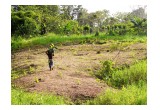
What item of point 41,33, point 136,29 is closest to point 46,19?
point 41,33

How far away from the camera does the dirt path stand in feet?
19.0

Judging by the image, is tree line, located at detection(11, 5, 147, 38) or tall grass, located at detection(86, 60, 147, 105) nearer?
tall grass, located at detection(86, 60, 147, 105)

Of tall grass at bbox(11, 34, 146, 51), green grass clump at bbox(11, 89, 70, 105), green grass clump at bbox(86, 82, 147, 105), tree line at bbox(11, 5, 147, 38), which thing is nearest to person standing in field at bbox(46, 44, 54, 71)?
tall grass at bbox(11, 34, 146, 51)

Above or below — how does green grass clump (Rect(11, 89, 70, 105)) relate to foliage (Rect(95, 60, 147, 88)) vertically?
below

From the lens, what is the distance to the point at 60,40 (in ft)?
20.6

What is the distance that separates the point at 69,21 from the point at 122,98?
149cm

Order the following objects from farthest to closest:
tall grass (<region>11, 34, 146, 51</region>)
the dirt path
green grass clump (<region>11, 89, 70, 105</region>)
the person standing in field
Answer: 1. tall grass (<region>11, 34, 146, 51</region>)
2. the person standing in field
3. the dirt path
4. green grass clump (<region>11, 89, 70, 105</region>)

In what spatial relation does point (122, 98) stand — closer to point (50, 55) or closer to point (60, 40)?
point (50, 55)

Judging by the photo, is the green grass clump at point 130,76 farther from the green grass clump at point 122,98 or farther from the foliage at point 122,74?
the green grass clump at point 122,98

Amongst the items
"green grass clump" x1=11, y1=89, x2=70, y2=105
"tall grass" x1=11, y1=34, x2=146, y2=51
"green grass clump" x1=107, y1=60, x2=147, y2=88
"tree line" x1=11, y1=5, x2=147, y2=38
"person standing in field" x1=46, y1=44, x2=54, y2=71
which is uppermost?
"tree line" x1=11, y1=5, x2=147, y2=38

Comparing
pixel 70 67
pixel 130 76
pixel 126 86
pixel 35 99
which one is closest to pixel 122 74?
pixel 130 76

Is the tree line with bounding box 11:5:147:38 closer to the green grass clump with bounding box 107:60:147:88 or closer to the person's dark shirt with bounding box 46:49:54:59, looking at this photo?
the person's dark shirt with bounding box 46:49:54:59

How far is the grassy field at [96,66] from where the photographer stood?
5.67m

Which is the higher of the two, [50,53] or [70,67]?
[50,53]
